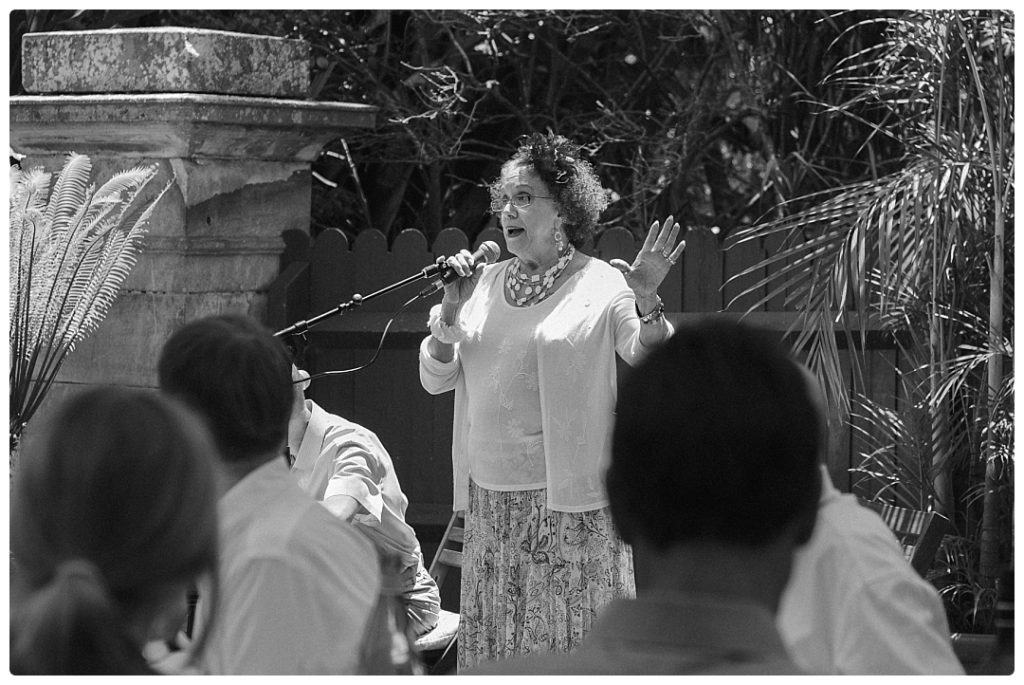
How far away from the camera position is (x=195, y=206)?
16.1 ft

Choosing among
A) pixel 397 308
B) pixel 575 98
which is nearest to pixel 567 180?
pixel 397 308

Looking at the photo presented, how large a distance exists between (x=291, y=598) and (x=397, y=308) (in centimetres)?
367

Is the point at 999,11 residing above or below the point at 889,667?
above

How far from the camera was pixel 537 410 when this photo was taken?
A: 139 inches

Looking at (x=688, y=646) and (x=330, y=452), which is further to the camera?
(x=330, y=452)

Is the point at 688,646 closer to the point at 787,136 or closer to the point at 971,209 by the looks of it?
the point at 971,209

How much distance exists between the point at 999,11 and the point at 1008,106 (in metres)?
0.30

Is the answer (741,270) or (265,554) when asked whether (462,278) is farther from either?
(265,554)

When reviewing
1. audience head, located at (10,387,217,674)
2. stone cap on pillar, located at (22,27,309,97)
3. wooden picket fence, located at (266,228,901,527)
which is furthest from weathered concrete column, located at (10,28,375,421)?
audience head, located at (10,387,217,674)

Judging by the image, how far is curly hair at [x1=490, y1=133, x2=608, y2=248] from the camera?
3.69 metres

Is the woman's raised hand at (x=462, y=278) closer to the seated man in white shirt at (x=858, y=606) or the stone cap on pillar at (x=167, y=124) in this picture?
the stone cap on pillar at (x=167, y=124)

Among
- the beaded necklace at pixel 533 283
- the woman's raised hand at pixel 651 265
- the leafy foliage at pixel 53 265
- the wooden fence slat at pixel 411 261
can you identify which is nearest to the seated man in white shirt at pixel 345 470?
the beaded necklace at pixel 533 283

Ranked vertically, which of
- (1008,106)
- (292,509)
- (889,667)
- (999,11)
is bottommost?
(889,667)

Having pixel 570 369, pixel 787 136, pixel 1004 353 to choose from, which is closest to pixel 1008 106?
pixel 1004 353
